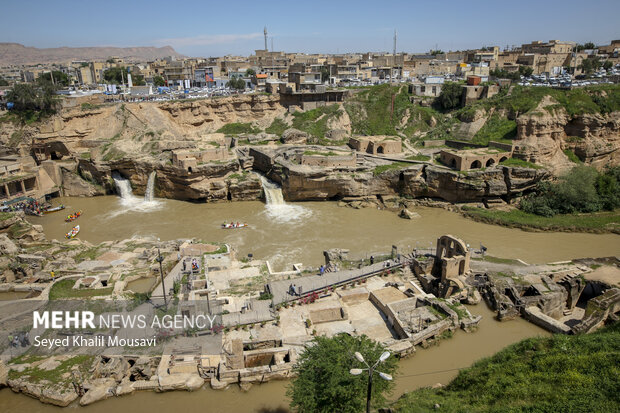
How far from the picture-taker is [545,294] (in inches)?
699

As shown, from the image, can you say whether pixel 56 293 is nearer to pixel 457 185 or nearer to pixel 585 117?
pixel 457 185

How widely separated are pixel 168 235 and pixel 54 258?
6.88m

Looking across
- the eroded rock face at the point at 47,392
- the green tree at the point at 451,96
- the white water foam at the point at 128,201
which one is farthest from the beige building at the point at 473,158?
the eroded rock face at the point at 47,392

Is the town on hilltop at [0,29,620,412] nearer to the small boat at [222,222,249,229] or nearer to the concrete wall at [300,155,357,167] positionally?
the small boat at [222,222,249,229]

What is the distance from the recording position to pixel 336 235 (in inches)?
1058

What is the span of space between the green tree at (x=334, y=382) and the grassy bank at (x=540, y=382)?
1.12 m

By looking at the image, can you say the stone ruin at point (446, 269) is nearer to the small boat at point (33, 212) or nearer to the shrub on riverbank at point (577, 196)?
the shrub on riverbank at point (577, 196)

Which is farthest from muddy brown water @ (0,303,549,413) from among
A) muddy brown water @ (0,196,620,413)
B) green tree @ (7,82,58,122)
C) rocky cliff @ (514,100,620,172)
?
green tree @ (7,82,58,122)

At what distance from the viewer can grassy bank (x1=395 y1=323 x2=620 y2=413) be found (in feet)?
29.4

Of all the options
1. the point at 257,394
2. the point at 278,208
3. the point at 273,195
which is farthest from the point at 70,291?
the point at 273,195

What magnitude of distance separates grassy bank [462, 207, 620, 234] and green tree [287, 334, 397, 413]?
2045cm

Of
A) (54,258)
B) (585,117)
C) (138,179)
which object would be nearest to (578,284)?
(585,117)

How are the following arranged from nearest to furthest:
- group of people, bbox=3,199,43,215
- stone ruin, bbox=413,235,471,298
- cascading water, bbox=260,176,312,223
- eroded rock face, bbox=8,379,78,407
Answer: eroded rock face, bbox=8,379,78,407 → stone ruin, bbox=413,235,471,298 → cascading water, bbox=260,176,312,223 → group of people, bbox=3,199,43,215

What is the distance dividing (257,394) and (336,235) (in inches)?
597
